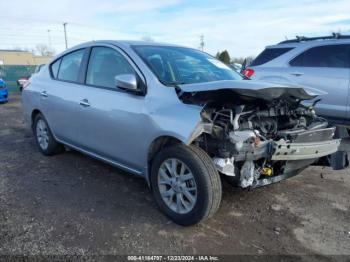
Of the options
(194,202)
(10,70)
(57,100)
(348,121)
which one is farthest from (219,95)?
(10,70)

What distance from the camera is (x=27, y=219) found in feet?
11.1

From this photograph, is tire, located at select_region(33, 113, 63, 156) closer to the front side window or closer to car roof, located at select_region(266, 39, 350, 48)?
the front side window

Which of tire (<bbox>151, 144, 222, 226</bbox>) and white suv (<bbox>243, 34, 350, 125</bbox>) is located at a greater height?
white suv (<bbox>243, 34, 350, 125</bbox>)

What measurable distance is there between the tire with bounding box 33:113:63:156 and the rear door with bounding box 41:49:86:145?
0.79 ft

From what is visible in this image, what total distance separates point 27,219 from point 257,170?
2.31 meters

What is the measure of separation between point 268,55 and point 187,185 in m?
4.88

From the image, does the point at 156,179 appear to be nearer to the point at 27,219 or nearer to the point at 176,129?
the point at 176,129

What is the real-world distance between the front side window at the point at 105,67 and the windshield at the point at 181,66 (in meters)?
0.22

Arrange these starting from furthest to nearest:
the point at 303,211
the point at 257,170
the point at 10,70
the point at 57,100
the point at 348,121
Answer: the point at 10,70, the point at 348,121, the point at 57,100, the point at 303,211, the point at 257,170

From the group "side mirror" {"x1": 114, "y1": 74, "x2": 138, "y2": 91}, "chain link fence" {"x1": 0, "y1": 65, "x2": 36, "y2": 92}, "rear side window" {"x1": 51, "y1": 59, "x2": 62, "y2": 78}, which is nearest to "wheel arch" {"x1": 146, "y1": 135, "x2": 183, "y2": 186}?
"side mirror" {"x1": 114, "y1": 74, "x2": 138, "y2": 91}

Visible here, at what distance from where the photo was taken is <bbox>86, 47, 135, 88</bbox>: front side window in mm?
3820

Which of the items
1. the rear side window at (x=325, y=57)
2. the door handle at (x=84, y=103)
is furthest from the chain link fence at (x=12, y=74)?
the door handle at (x=84, y=103)

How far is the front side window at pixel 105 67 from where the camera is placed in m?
3.82

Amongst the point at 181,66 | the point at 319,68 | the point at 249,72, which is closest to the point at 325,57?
the point at 319,68
